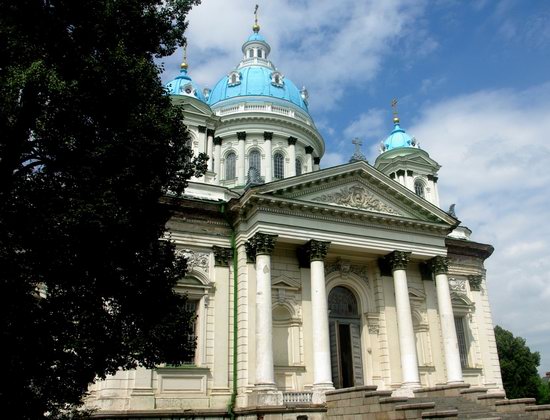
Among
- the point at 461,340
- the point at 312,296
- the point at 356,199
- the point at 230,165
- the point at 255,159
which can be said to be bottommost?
the point at 461,340

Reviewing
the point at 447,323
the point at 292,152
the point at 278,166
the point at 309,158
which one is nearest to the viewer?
the point at 447,323

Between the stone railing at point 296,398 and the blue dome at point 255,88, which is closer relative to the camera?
the stone railing at point 296,398

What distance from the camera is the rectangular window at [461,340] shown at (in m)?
27.3

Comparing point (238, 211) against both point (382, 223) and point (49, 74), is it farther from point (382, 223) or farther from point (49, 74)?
point (49, 74)

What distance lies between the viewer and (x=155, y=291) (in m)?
12.3

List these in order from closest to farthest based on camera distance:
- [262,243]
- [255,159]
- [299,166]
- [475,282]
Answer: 1. [262,243]
2. [475,282]
3. [255,159]
4. [299,166]

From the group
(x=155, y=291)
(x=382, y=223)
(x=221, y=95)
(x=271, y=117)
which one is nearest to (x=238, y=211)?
(x=382, y=223)

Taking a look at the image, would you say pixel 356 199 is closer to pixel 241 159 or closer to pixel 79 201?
pixel 241 159

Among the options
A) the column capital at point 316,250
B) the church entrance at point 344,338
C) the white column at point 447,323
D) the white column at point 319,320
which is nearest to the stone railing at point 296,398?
the white column at point 319,320

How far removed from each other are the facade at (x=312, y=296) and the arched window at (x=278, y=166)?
24.8ft

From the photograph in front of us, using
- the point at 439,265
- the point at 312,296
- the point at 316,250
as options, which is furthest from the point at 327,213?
the point at 439,265

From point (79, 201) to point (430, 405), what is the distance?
11.2 metres

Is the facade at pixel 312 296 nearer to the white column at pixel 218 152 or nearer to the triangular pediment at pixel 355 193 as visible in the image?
the triangular pediment at pixel 355 193

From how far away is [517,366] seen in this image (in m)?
51.0
